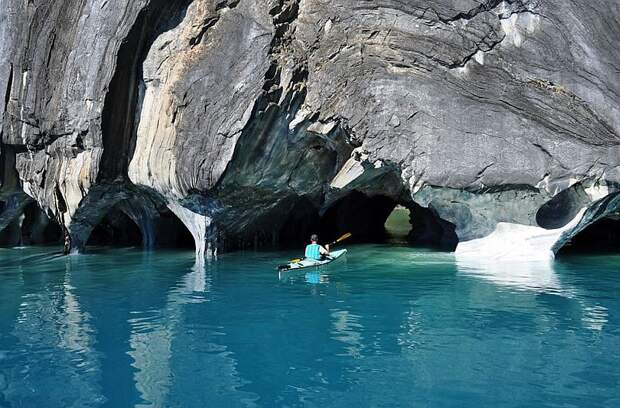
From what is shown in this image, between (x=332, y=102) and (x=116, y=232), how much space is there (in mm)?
16311

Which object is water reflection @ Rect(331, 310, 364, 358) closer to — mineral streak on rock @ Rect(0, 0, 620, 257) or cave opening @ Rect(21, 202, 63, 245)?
mineral streak on rock @ Rect(0, 0, 620, 257)

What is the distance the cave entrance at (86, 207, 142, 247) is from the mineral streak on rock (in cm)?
725

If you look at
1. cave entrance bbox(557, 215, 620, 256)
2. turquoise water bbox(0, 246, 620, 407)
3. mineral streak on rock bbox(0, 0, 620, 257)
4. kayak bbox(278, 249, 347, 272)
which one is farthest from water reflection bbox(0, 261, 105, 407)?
cave entrance bbox(557, 215, 620, 256)

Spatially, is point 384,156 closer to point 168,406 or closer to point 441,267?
point 441,267

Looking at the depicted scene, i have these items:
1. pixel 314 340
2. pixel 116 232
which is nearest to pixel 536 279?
pixel 314 340

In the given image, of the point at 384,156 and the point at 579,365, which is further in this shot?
the point at 384,156

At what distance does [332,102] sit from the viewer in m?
17.7

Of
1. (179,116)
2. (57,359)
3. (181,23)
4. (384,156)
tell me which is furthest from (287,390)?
(181,23)

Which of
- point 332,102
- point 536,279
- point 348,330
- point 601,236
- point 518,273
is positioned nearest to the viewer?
point 348,330

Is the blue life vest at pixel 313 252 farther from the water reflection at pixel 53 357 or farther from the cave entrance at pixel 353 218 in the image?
the cave entrance at pixel 353 218

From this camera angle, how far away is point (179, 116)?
59.6ft

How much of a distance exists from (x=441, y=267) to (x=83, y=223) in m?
13.3

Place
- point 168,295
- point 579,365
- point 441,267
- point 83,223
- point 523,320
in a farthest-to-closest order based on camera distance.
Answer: point 83,223 < point 441,267 < point 168,295 < point 523,320 < point 579,365

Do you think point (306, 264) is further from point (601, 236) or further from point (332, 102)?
point (601, 236)
